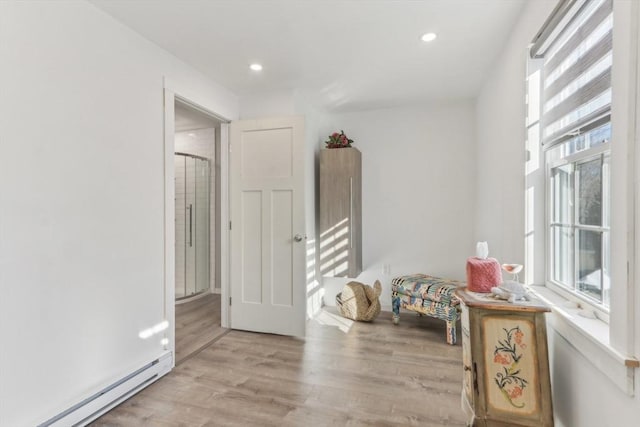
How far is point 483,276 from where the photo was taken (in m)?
1.61

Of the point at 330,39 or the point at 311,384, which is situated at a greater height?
the point at 330,39

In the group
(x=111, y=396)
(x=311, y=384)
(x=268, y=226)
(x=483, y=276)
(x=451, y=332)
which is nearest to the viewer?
(x=483, y=276)

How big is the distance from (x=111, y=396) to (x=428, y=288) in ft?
8.57

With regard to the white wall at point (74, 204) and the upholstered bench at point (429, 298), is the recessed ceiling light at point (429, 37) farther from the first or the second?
the upholstered bench at point (429, 298)

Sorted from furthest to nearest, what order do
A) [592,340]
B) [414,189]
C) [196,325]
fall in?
[414,189], [196,325], [592,340]

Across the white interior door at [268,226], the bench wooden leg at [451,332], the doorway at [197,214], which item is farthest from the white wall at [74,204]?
the bench wooden leg at [451,332]

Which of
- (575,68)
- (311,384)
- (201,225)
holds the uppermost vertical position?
(575,68)

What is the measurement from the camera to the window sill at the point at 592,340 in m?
0.96

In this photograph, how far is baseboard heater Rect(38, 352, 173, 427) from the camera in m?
1.67

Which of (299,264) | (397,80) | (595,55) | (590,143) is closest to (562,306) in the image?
(590,143)

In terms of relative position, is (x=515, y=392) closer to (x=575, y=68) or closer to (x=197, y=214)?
(x=575, y=68)

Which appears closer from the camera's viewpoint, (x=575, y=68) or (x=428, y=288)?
(x=575, y=68)

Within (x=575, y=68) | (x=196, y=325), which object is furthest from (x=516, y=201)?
(x=196, y=325)

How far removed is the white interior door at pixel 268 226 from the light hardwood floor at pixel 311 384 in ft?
0.83
